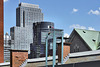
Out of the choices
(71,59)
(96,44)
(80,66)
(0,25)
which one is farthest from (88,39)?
(80,66)

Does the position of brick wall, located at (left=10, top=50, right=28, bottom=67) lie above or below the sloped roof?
below

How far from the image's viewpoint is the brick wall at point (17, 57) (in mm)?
19828

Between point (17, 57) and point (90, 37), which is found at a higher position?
point (90, 37)

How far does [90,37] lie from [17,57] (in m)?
20.9

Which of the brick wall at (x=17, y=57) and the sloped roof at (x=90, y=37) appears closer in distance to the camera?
the brick wall at (x=17, y=57)

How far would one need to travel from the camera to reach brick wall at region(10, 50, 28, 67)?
19.8 metres

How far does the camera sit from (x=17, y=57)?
2011cm

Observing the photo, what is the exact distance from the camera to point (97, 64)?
12.1m

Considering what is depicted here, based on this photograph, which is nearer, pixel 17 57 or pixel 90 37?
pixel 17 57

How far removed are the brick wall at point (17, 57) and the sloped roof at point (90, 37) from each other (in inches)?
696

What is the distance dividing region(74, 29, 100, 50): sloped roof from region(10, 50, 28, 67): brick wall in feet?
58.0

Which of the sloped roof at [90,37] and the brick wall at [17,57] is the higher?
the sloped roof at [90,37]

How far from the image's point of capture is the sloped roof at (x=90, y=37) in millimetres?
35719

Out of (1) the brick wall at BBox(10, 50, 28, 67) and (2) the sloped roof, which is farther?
(2) the sloped roof
